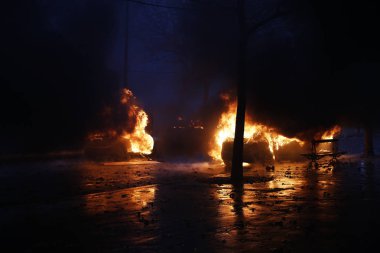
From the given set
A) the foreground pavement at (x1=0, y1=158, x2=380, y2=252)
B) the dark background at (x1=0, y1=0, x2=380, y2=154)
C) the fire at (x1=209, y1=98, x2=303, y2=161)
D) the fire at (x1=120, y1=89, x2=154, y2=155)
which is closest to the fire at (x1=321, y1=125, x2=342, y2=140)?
the dark background at (x1=0, y1=0, x2=380, y2=154)

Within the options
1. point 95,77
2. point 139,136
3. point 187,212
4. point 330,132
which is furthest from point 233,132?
point 187,212

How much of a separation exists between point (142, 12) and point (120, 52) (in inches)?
183

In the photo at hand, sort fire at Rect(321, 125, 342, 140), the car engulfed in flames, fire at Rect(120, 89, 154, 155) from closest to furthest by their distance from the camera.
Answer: fire at Rect(321, 125, 342, 140) < the car engulfed in flames < fire at Rect(120, 89, 154, 155)

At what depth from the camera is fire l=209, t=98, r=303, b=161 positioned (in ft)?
85.0

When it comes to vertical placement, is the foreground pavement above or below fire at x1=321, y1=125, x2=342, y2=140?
below

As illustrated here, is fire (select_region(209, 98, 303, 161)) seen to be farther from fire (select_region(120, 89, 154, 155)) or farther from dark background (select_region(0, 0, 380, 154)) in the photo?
fire (select_region(120, 89, 154, 155))

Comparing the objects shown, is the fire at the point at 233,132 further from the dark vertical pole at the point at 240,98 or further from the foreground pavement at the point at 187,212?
the dark vertical pole at the point at 240,98

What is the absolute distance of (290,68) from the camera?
27.8m

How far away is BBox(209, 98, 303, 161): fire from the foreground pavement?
4681 mm

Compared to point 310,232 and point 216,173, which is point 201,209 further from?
point 216,173

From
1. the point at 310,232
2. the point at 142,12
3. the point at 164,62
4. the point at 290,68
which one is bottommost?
the point at 310,232

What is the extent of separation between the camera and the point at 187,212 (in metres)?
12.2

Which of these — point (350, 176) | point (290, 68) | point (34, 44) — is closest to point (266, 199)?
point (350, 176)

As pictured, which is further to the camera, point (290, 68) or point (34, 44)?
→ point (290, 68)
